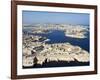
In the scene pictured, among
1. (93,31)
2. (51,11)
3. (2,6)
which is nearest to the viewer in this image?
(2,6)

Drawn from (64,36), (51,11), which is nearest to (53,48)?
(64,36)

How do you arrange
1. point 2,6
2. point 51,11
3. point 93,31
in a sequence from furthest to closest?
1. point 93,31
2. point 51,11
3. point 2,6

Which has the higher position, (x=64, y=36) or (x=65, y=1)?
(x=65, y=1)

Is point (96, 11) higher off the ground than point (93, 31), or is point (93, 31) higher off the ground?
point (96, 11)

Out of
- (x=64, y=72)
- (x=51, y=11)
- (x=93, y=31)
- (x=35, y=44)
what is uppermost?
(x=51, y=11)

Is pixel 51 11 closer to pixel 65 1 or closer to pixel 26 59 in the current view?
pixel 65 1

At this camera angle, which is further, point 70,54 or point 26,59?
point 70,54

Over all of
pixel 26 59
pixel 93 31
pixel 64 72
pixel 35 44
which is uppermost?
pixel 93 31

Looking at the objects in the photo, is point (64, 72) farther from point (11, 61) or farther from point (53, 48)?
point (11, 61)

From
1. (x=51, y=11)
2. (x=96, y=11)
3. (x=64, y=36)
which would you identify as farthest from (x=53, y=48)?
(x=96, y=11)
